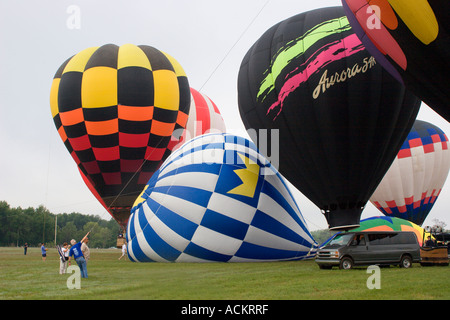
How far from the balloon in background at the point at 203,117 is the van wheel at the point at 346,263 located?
20094 millimetres

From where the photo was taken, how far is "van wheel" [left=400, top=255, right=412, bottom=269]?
13.6m

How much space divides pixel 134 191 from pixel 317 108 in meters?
12.3

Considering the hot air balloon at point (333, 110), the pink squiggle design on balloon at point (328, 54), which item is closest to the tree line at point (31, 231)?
the hot air balloon at point (333, 110)

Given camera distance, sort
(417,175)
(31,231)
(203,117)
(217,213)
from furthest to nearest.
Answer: (31,231) → (203,117) → (417,175) → (217,213)

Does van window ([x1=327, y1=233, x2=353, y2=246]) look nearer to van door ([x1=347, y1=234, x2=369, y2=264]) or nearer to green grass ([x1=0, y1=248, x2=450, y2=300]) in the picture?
van door ([x1=347, y1=234, x2=369, y2=264])

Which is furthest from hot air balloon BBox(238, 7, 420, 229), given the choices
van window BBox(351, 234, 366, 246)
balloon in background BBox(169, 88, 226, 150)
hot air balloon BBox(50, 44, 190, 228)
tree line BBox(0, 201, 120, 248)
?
tree line BBox(0, 201, 120, 248)

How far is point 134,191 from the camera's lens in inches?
933

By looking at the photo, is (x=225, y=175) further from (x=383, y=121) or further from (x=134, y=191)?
(x=134, y=191)

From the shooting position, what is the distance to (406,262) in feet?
44.8

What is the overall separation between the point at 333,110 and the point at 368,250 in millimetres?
4699

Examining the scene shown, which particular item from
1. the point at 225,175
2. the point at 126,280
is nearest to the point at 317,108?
the point at 225,175
